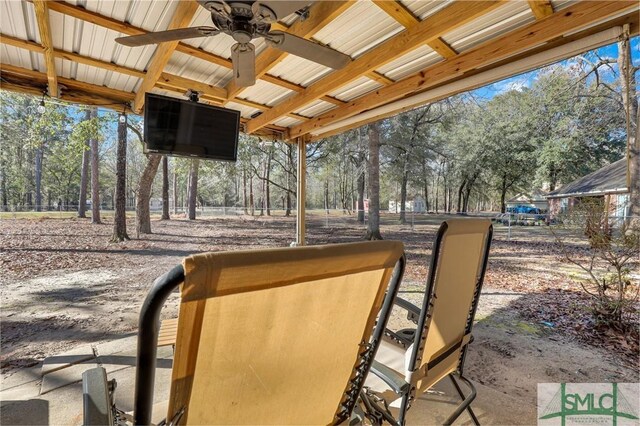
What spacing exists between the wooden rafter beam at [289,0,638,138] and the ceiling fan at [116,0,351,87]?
3.38 feet

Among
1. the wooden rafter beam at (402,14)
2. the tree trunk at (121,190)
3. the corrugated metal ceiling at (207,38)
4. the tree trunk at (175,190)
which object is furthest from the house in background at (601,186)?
the tree trunk at (175,190)

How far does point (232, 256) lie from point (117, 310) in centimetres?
399

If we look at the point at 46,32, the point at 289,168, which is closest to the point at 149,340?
the point at 46,32

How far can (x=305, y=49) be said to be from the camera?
194cm

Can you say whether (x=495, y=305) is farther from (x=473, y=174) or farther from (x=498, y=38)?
(x=473, y=174)

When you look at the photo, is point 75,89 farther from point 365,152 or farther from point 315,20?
point 365,152

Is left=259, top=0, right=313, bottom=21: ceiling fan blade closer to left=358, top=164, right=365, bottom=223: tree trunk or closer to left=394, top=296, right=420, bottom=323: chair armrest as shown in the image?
left=394, top=296, right=420, bottom=323: chair armrest

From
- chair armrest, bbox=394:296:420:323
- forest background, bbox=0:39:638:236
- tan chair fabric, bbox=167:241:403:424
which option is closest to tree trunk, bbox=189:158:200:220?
forest background, bbox=0:39:638:236

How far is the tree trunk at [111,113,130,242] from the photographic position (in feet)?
22.6

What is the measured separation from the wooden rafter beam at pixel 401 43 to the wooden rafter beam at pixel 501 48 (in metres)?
0.50

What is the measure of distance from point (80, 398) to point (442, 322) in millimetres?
2096

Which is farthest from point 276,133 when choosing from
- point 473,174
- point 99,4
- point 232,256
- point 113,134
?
point 473,174

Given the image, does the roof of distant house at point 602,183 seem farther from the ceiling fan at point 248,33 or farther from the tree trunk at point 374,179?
the ceiling fan at point 248,33

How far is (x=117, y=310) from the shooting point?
3.60 meters
